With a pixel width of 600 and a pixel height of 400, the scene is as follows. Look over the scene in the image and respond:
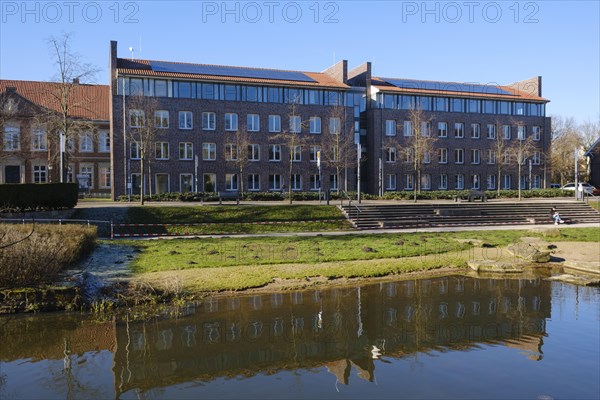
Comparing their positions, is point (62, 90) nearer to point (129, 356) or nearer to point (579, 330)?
point (129, 356)

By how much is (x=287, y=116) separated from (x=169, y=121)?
11388mm

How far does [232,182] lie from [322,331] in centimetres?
3972

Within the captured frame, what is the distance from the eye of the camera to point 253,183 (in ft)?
166

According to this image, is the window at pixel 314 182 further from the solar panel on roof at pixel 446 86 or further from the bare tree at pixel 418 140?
the solar panel on roof at pixel 446 86

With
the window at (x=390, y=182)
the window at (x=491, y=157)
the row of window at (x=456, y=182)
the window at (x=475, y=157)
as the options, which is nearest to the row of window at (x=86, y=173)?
the window at (x=390, y=182)

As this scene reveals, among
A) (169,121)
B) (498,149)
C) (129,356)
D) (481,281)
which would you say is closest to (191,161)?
(169,121)

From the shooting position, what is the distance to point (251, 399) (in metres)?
8.00

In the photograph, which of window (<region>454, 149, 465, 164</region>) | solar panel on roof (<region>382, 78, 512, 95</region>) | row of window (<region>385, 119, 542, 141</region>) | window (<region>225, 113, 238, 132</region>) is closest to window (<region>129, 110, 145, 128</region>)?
window (<region>225, 113, 238, 132</region>)

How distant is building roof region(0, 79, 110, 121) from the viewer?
51.4 m

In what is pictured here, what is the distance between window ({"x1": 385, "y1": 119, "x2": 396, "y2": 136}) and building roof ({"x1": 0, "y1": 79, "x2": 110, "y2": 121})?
96.2ft

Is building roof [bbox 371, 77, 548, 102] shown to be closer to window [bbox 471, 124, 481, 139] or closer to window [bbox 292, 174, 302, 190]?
window [bbox 471, 124, 481, 139]

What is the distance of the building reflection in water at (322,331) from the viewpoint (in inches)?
368

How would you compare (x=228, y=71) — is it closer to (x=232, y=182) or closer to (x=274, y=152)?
(x=274, y=152)

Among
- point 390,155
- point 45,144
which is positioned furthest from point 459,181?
point 45,144
